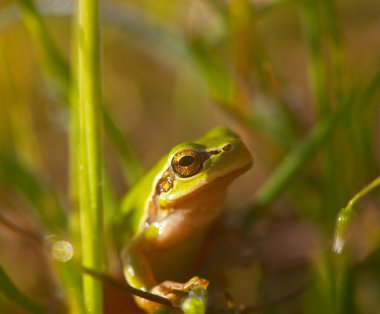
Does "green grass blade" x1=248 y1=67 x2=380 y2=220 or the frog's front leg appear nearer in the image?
the frog's front leg

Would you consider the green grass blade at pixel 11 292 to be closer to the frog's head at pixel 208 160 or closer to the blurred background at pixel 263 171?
the blurred background at pixel 263 171

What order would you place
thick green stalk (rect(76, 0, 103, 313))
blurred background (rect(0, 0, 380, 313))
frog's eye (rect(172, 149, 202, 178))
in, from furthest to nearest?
blurred background (rect(0, 0, 380, 313)), frog's eye (rect(172, 149, 202, 178)), thick green stalk (rect(76, 0, 103, 313))

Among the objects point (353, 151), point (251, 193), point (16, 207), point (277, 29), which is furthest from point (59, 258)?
point (277, 29)

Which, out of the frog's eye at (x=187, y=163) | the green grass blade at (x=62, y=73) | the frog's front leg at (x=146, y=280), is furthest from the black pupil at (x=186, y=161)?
the green grass blade at (x=62, y=73)

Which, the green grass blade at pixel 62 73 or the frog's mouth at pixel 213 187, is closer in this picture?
the frog's mouth at pixel 213 187

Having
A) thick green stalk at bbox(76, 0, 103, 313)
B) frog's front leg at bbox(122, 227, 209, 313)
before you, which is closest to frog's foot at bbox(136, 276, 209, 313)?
frog's front leg at bbox(122, 227, 209, 313)

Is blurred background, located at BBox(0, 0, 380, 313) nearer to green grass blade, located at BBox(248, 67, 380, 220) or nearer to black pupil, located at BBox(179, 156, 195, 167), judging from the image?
green grass blade, located at BBox(248, 67, 380, 220)

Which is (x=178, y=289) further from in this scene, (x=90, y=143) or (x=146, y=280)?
(x=90, y=143)

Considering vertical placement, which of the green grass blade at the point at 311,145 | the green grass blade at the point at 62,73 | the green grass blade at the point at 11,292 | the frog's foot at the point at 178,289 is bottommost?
the frog's foot at the point at 178,289
